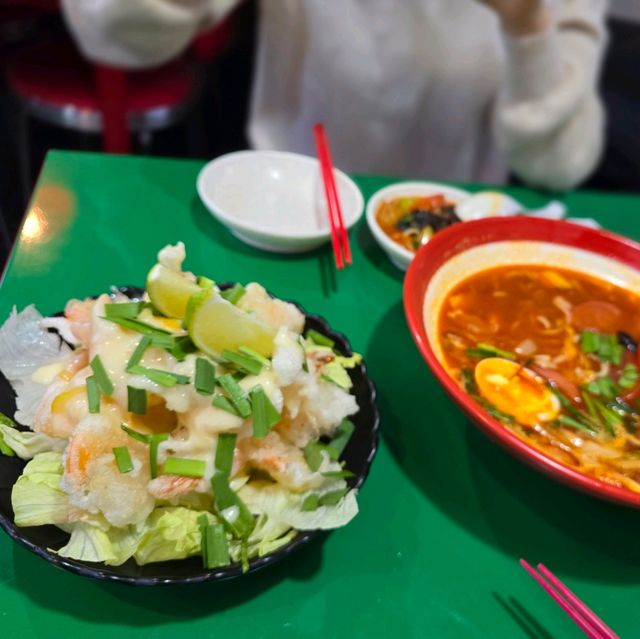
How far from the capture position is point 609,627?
2.98ft

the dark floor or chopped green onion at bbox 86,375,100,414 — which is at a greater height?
chopped green onion at bbox 86,375,100,414

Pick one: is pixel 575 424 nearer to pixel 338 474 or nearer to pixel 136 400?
pixel 338 474

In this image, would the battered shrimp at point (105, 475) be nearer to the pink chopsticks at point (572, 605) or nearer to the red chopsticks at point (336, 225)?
the pink chopsticks at point (572, 605)

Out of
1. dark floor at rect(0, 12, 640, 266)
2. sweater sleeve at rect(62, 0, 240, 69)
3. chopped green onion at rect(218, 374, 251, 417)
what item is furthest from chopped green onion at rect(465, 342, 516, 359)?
dark floor at rect(0, 12, 640, 266)

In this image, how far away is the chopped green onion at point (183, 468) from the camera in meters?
0.79

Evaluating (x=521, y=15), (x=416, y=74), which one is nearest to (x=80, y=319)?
(x=521, y=15)

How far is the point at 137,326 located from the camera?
0.88 meters

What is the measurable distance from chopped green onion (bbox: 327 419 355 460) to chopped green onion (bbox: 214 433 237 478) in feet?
0.53

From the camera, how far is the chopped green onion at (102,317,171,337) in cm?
88

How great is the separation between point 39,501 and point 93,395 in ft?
0.46

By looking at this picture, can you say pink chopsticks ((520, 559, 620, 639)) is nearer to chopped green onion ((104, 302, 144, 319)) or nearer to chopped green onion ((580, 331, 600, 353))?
chopped green onion ((580, 331, 600, 353))

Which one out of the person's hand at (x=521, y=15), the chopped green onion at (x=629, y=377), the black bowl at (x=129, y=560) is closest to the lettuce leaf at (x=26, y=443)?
the black bowl at (x=129, y=560)

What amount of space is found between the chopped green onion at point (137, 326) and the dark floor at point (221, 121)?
172cm

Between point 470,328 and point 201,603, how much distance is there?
0.65 meters
